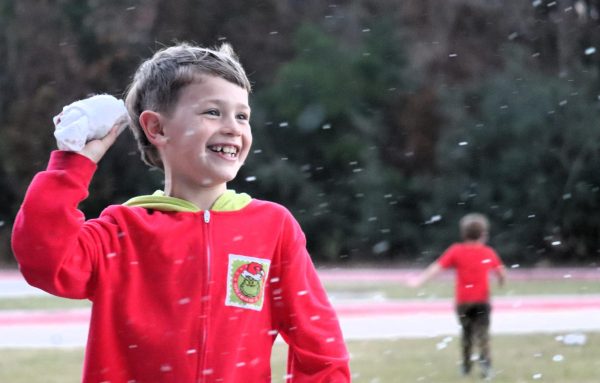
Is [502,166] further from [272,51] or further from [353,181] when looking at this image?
[272,51]

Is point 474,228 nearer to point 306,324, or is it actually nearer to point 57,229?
point 306,324

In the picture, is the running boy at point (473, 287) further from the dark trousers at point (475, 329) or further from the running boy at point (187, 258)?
the running boy at point (187, 258)

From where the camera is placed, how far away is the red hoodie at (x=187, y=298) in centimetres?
252

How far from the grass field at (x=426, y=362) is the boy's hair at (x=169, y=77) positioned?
481 centimetres

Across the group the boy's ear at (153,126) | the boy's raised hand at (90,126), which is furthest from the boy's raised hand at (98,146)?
Result: the boy's ear at (153,126)

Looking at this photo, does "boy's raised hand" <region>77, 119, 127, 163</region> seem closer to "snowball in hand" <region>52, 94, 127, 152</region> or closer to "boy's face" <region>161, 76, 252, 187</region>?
"snowball in hand" <region>52, 94, 127, 152</region>

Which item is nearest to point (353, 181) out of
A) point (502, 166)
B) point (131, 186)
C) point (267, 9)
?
point (502, 166)

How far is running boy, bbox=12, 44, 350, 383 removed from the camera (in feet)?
7.97

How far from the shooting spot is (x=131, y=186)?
93.6 ft

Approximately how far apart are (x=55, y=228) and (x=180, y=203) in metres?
0.40

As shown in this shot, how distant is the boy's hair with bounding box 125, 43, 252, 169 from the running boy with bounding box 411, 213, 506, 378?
539 cm

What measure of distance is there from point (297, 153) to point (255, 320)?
2709 centimetres

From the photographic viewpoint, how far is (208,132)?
8.64 ft

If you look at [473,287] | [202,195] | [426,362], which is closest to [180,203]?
[202,195]
